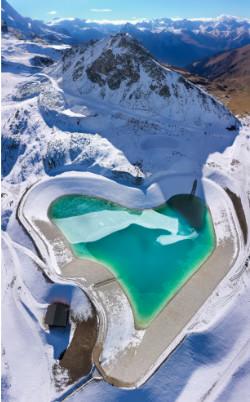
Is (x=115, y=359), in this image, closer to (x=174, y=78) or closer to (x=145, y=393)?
(x=145, y=393)

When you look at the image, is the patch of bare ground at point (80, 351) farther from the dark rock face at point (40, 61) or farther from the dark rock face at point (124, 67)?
the dark rock face at point (40, 61)

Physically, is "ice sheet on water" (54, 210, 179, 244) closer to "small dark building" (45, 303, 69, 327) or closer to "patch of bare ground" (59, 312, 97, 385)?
"small dark building" (45, 303, 69, 327)

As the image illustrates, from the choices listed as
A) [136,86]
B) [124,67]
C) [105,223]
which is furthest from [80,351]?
[124,67]

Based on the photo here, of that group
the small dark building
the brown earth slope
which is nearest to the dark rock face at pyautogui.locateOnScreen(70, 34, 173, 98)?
the brown earth slope

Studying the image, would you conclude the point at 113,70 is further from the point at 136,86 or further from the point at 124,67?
the point at 136,86

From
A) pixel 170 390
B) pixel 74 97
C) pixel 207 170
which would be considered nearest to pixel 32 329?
pixel 170 390

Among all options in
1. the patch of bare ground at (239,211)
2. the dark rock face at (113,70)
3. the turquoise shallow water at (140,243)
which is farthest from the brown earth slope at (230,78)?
the turquoise shallow water at (140,243)
